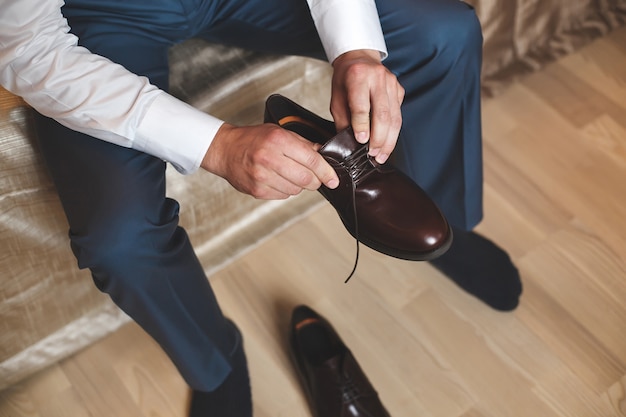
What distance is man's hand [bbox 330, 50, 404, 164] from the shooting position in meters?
0.90

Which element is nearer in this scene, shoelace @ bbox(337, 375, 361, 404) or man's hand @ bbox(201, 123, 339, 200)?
man's hand @ bbox(201, 123, 339, 200)

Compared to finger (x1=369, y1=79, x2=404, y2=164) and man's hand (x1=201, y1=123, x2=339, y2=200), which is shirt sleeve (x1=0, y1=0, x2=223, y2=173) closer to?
man's hand (x1=201, y1=123, x2=339, y2=200)

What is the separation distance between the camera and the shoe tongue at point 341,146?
35.2 inches

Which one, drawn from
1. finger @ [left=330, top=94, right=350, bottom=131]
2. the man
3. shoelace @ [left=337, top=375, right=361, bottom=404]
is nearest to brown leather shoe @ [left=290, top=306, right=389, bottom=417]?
shoelace @ [left=337, top=375, right=361, bottom=404]

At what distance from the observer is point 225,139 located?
35.0 inches

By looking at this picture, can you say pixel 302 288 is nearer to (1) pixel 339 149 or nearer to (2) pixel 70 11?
(1) pixel 339 149

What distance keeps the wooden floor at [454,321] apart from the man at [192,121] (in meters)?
→ 0.15

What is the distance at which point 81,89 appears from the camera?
34.0 inches

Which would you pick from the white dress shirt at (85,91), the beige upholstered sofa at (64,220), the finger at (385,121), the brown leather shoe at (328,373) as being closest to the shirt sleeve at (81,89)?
the white dress shirt at (85,91)

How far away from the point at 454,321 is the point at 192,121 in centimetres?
66

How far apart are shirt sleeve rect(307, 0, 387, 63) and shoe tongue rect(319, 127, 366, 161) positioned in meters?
0.15

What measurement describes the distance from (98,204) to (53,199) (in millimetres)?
200

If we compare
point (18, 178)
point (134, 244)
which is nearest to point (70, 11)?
point (18, 178)

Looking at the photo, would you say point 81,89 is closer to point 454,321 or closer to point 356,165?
point 356,165
